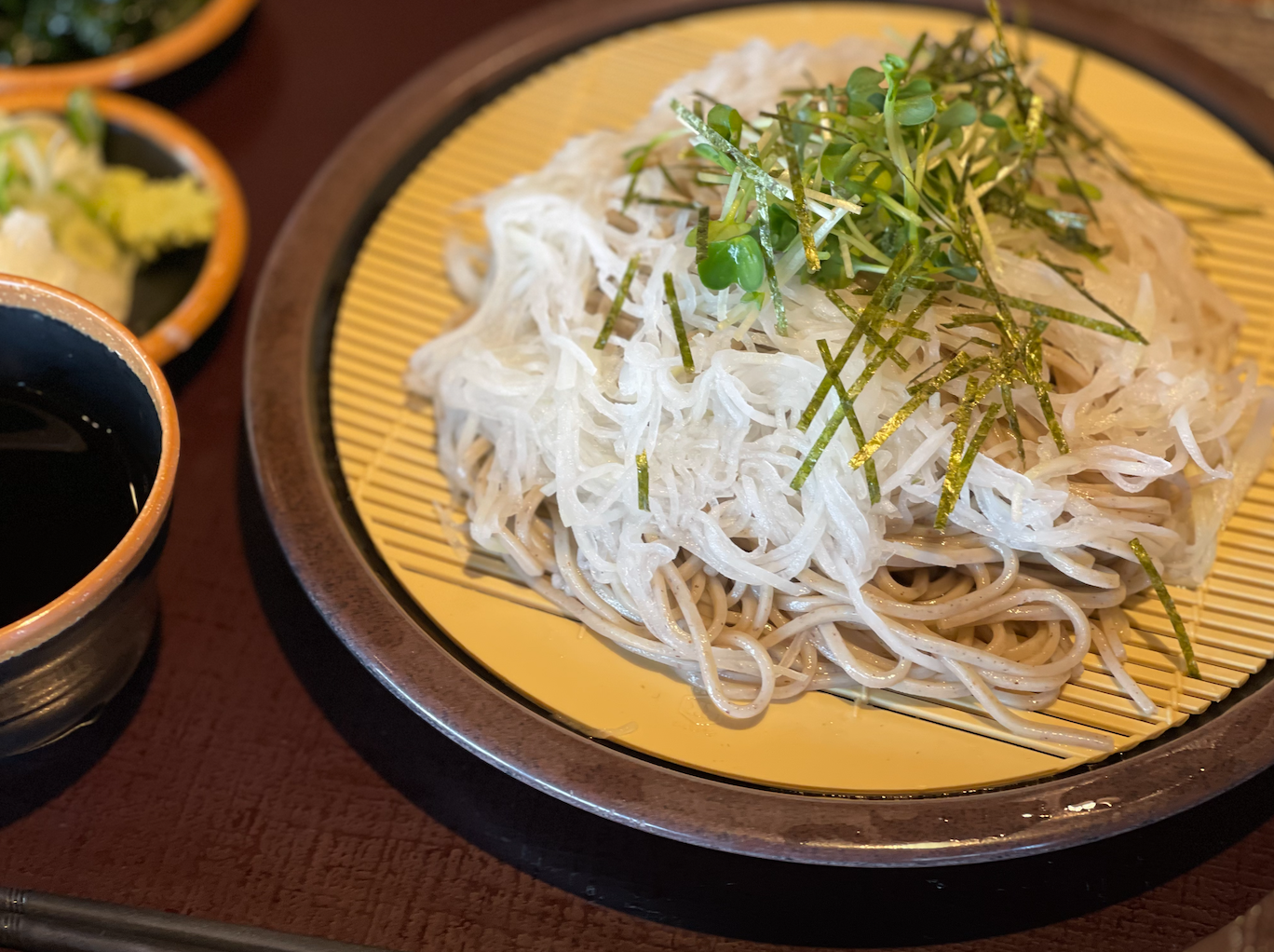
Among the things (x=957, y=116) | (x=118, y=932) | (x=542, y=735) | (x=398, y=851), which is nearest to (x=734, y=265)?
(x=957, y=116)

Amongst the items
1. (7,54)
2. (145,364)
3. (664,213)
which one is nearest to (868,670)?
(664,213)

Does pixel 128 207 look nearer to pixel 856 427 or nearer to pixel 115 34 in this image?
pixel 115 34

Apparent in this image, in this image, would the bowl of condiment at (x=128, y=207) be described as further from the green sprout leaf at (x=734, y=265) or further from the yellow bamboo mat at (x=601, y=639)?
the green sprout leaf at (x=734, y=265)

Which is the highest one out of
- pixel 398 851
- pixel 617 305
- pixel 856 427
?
pixel 856 427

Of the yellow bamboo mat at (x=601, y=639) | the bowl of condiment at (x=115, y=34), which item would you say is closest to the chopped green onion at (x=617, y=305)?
the yellow bamboo mat at (x=601, y=639)

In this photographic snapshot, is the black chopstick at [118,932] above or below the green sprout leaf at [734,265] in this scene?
below

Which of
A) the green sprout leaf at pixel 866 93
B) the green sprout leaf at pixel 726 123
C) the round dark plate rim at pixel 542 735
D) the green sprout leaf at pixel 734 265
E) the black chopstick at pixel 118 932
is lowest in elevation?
the black chopstick at pixel 118 932

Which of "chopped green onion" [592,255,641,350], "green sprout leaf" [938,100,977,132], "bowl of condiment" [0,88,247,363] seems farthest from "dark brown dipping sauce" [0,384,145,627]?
"green sprout leaf" [938,100,977,132]
